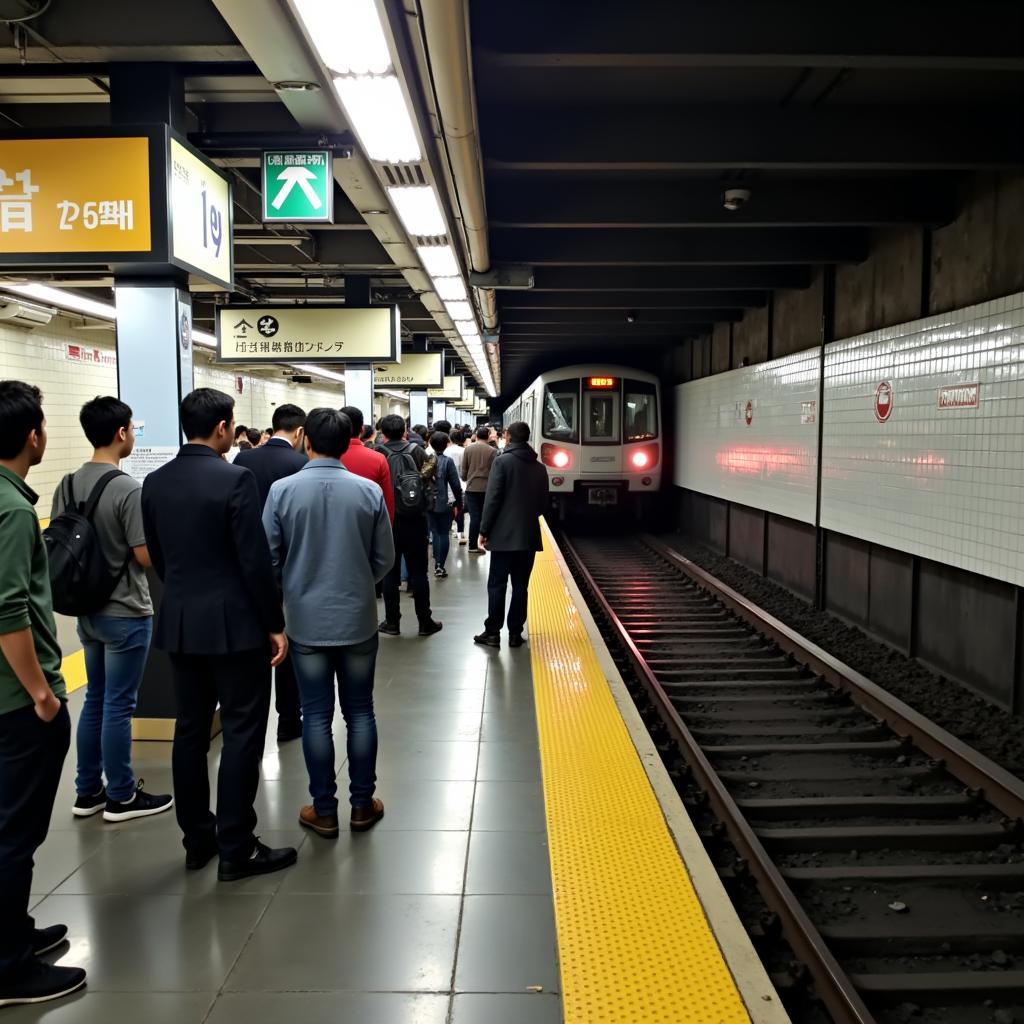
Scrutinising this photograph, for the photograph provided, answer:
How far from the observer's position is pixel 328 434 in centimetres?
382

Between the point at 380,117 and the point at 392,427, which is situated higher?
the point at 380,117

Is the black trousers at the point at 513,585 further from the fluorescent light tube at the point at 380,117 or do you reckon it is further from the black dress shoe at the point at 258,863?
the black dress shoe at the point at 258,863

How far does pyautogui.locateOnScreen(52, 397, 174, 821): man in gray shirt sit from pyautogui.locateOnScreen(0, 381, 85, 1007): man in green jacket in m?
0.98

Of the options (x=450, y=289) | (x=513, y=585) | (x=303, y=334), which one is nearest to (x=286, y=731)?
(x=513, y=585)

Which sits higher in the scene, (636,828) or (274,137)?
(274,137)

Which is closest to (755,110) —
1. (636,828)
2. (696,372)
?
(636,828)

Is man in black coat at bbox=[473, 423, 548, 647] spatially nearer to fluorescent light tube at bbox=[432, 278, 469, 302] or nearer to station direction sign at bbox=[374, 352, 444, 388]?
fluorescent light tube at bbox=[432, 278, 469, 302]

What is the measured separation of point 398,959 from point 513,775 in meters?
1.69

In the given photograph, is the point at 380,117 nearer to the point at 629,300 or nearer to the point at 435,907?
the point at 435,907

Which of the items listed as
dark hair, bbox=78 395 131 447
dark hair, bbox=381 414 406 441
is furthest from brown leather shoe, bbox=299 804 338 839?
dark hair, bbox=381 414 406 441

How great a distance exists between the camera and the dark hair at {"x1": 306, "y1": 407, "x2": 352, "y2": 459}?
3820 mm

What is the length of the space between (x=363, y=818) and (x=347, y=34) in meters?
3.19

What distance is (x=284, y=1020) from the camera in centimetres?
261

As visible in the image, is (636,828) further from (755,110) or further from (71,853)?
(755,110)
